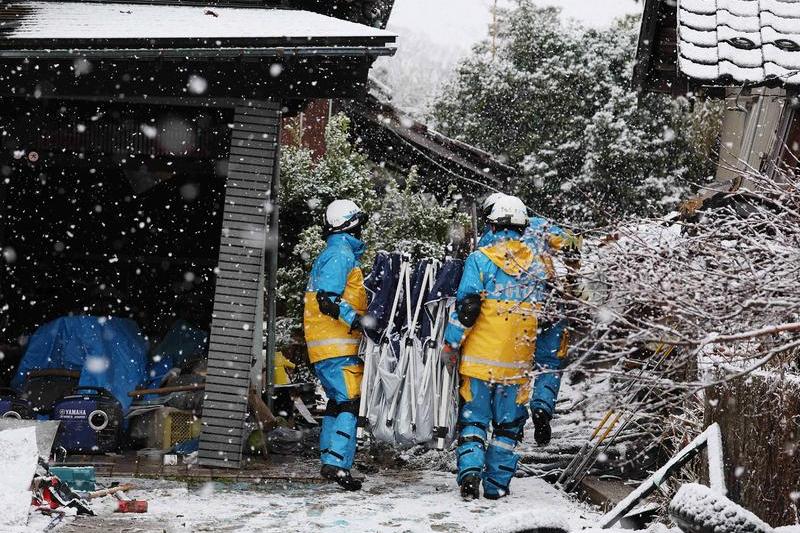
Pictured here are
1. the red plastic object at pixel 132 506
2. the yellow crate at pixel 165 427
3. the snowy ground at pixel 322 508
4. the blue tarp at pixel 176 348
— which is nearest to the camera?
the snowy ground at pixel 322 508

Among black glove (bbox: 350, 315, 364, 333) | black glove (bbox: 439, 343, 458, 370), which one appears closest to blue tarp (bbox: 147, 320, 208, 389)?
black glove (bbox: 350, 315, 364, 333)

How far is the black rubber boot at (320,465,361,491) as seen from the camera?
7.11m

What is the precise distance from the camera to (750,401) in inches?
172

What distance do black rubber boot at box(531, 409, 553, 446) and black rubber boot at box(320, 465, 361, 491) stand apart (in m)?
1.89

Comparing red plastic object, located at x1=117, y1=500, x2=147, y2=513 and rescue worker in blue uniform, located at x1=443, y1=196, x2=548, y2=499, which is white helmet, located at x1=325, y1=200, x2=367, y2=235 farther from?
red plastic object, located at x1=117, y1=500, x2=147, y2=513

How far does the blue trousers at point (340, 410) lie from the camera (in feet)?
23.6

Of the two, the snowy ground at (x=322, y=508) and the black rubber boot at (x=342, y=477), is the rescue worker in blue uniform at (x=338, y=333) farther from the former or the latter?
the snowy ground at (x=322, y=508)

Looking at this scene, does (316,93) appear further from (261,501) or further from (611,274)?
(611,274)

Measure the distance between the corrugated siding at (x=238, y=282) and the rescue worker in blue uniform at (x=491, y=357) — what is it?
177 cm

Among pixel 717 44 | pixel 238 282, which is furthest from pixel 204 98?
pixel 717 44

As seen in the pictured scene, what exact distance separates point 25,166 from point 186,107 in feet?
9.09

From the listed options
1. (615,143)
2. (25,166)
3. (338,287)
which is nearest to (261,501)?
(338,287)

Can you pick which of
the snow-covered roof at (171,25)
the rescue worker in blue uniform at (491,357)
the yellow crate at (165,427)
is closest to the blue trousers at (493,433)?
the rescue worker in blue uniform at (491,357)

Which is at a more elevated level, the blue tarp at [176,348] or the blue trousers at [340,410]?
the blue trousers at [340,410]
